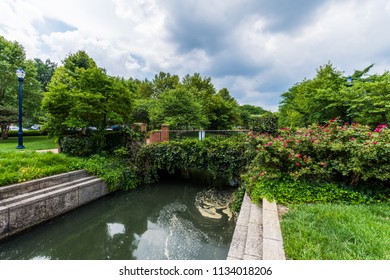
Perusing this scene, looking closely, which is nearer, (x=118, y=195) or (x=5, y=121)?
(x=118, y=195)

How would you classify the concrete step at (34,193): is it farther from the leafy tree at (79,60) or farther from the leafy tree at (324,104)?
the leafy tree at (79,60)

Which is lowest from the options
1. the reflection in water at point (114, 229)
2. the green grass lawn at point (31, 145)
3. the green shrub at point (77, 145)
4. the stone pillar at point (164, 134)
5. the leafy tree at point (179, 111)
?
the reflection in water at point (114, 229)

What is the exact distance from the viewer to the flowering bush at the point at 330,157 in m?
3.59

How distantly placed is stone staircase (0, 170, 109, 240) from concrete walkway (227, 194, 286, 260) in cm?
476

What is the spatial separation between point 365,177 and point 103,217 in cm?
638

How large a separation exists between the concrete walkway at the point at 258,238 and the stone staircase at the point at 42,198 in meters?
4.76

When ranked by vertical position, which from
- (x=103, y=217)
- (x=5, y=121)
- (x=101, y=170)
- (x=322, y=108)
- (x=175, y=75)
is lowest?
(x=103, y=217)

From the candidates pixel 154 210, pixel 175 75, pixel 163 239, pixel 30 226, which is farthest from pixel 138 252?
pixel 175 75

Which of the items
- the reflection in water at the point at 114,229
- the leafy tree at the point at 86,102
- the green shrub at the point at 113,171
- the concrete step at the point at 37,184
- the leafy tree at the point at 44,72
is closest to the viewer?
the concrete step at the point at 37,184

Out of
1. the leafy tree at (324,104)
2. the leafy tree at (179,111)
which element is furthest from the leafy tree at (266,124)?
the leafy tree at (179,111)

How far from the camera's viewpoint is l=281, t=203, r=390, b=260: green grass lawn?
204 cm

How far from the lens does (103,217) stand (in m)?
5.39

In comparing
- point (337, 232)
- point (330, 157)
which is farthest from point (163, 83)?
point (337, 232)

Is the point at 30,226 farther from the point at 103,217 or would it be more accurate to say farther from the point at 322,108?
the point at 322,108
